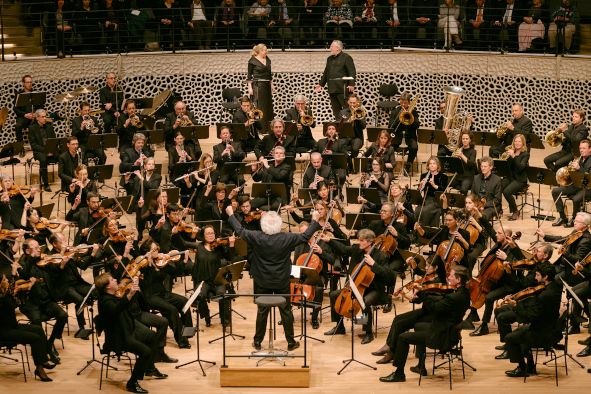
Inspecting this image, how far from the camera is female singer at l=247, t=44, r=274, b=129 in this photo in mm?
19727

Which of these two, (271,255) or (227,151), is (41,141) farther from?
(271,255)

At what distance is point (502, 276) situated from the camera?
44.0 ft

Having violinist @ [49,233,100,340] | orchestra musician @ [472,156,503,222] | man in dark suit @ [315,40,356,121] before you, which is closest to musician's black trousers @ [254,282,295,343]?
violinist @ [49,233,100,340]

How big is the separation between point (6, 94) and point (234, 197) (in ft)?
20.8

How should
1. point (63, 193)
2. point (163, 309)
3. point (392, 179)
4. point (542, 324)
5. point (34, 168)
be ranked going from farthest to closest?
1. point (34, 168)
2. point (63, 193)
3. point (392, 179)
4. point (163, 309)
5. point (542, 324)

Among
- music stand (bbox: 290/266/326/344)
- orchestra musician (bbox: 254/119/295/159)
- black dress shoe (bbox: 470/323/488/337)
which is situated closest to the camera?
music stand (bbox: 290/266/326/344)

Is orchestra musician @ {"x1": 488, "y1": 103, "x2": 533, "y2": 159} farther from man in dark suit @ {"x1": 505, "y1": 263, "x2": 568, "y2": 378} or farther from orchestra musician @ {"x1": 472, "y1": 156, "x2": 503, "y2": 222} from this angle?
man in dark suit @ {"x1": 505, "y1": 263, "x2": 568, "y2": 378}

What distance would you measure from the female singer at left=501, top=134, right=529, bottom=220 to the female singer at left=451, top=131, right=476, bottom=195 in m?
0.52

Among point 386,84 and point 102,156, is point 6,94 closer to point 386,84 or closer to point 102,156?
point 102,156

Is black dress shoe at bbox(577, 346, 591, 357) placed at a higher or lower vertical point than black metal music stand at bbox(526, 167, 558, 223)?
lower

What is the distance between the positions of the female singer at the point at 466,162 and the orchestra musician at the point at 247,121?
132 inches

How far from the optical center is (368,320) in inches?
524

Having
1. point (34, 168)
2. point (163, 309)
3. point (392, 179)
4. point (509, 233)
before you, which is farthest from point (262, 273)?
point (34, 168)

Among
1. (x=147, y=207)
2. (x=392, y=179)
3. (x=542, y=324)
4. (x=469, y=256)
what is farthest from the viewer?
(x=392, y=179)
